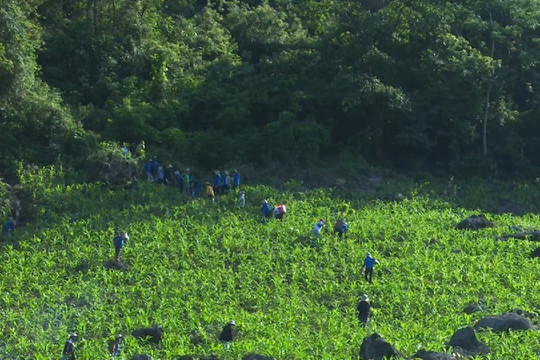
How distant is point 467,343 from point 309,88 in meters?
20.8

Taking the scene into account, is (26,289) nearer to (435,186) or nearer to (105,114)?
(105,114)

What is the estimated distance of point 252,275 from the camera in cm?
2212

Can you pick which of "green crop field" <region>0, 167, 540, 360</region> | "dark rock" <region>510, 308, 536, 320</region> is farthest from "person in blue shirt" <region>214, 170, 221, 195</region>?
"dark rock" <region>510, 308, 536, 320</region>

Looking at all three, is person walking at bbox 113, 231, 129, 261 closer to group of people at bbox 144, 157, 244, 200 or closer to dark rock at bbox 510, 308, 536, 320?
group of people at bbox 144, 157, 244, 200

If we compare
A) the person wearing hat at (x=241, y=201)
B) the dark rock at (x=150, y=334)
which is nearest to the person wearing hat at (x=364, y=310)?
the dark rock at (x=150, y=334)

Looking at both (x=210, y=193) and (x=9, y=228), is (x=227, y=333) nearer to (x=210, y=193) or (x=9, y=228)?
(x=9, y=228)

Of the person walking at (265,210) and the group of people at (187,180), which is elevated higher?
the group of people at (187,180)

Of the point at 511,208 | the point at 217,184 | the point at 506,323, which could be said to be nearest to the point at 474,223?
the point at 511,208

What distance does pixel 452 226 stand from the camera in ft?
90.1

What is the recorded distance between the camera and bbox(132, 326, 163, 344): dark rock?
17578mm

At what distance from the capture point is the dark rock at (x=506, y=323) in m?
17.3

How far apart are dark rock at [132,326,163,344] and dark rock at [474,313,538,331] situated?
6387 mm

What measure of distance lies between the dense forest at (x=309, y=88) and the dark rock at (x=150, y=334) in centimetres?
1463

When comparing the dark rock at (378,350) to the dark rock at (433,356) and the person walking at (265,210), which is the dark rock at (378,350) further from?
the person walking at (265,210)
